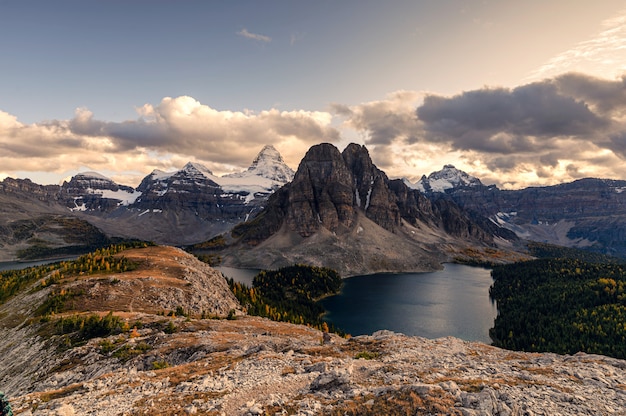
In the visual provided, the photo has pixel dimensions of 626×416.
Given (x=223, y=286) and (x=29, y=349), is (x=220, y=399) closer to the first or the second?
(x=29, y=349)

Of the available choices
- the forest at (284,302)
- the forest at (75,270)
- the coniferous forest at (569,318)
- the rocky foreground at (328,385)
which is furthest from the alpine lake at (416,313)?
the rocky foreground at (328,385)

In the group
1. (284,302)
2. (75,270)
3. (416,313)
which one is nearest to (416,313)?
(416,313)

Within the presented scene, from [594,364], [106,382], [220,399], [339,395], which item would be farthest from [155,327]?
[594,364]

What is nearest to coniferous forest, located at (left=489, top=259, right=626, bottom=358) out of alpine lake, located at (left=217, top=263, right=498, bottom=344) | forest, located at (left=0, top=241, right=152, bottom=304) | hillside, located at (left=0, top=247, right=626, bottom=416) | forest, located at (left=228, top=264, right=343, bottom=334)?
alpine lake, located at (left=217, top=263, right=498, bottom=344)

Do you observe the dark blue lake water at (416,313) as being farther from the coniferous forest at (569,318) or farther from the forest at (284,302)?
the forest at (284,302)

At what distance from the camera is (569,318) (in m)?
123

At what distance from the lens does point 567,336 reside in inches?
4257

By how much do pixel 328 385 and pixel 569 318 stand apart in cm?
14010

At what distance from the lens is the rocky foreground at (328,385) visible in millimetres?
19203

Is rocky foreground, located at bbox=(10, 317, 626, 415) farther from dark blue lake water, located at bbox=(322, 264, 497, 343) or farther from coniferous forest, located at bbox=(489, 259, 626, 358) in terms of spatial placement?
dark blue lake water, located at bbox=(322, 264, 497, 343)

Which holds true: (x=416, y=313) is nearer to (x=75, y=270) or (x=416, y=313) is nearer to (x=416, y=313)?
(x=416, y=313)

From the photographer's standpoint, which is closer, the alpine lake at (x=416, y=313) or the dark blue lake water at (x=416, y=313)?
the alpine lake at (x=416, y=313)

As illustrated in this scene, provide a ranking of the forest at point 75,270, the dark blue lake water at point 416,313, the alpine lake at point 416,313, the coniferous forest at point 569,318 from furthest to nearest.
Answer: the dark blue lake water at point 416,313 < the alpine lake at point 416,313 < the coniferous forest at point 569,318 < the forest at point 75,270

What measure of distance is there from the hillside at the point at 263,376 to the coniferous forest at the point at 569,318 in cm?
8709
